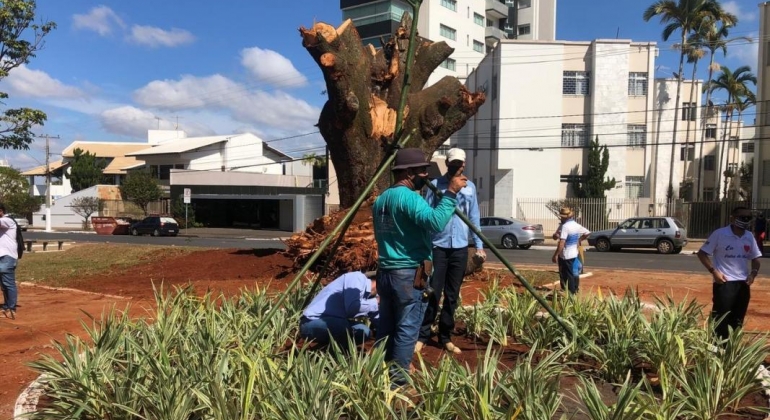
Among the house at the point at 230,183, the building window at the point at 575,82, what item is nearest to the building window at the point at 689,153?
the building window at the point at 575,82

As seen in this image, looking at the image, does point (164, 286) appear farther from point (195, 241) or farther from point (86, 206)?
point (86, 206)

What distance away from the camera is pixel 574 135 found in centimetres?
3350

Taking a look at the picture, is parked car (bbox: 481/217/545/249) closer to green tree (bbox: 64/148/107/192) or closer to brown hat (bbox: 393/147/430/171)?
brown hat (bbox: 393/147/430/171)

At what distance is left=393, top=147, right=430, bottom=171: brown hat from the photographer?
384 centimetres

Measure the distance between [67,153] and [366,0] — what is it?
39028 mm

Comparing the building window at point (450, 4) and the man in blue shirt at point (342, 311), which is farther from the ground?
the building window at point (450, 4)

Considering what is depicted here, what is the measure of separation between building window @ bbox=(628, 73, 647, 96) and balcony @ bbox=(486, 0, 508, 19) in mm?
25403

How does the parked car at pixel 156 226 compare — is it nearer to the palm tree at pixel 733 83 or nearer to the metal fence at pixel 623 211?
the metal fence at pixel 623 211

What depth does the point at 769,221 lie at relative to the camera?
26281 mm

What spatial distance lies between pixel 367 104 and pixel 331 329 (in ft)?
17.7

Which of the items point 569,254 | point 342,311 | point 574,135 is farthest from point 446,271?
point 574,135

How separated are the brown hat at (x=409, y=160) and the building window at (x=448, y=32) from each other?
49.1 metres

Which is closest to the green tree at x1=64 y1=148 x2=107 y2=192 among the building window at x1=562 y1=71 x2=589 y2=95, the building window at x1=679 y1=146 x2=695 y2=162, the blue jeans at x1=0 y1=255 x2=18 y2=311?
the building window at x1=562 y1=71 x2=589 y2=95

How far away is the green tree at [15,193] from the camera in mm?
50562
